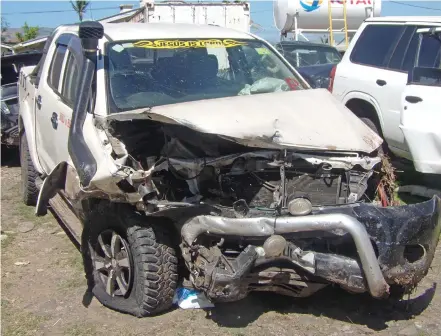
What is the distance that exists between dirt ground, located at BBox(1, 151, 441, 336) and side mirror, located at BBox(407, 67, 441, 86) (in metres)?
1.74

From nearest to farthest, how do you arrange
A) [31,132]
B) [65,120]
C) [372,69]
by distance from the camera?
[65,120]
[31,132]
[372,69]

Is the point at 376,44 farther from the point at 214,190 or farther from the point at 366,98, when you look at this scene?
the point at 214,190

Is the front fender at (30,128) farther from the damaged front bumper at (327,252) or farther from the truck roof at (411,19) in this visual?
the truck roof at (411,19)

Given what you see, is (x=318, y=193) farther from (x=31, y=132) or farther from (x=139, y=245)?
(x=31, y=132)

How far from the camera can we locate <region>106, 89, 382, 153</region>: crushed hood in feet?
11.0

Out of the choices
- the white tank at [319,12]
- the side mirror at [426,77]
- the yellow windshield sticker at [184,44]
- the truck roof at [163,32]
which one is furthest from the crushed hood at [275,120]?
the white tank at [319,12]

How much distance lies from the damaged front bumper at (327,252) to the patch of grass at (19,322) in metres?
1.24

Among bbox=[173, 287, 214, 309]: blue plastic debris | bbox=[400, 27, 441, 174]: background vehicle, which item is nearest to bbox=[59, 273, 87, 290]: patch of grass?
bbox=[173, 287, 214, 309]: blue plastic debris

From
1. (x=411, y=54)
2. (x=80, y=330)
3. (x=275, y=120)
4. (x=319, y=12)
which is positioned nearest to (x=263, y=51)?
(x=275, y=120)

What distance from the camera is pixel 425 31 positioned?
19.9 ft

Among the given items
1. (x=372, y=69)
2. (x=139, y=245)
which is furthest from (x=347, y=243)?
(x=372, y=69)

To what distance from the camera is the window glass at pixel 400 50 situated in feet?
21.6

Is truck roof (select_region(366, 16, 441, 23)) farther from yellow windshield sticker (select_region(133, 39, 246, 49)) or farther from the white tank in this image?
the white tank

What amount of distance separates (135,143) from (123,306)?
1.11 meters
